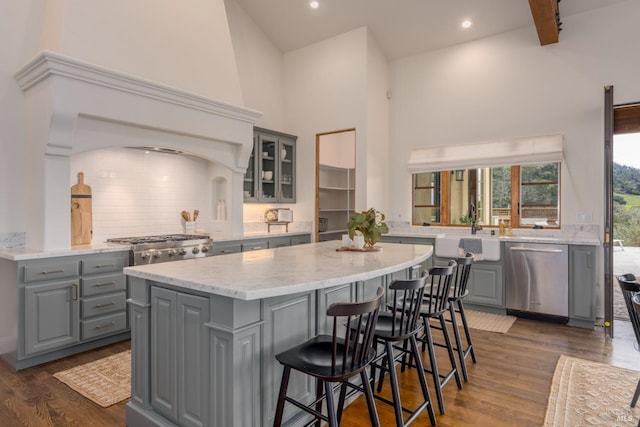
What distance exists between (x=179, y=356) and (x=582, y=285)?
4175 millimetres

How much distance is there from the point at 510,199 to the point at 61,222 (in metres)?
5.22

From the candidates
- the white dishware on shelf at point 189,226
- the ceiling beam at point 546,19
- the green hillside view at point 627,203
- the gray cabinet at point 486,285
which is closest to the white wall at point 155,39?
the white dishware on shelf at point 189,226

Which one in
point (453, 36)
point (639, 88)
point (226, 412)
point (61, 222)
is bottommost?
point (226, 412)

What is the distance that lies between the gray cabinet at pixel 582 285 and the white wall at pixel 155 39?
4.39m

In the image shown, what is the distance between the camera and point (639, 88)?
4.13m

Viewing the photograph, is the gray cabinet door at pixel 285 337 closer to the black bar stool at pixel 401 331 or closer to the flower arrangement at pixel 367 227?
the black bar stool at pixel 401 331

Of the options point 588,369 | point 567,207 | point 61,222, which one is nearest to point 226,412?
point 61,222

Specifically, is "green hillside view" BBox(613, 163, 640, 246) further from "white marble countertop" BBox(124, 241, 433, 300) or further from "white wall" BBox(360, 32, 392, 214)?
"white marble countertop" BBox(124, 241, 433, 300)

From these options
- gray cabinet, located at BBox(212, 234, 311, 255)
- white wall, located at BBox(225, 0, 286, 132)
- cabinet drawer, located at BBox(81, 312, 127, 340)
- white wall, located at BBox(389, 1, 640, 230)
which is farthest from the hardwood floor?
white wall, located at BBox(225, 0, 286, 132)

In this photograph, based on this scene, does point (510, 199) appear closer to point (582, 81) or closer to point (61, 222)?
point (582, 81)

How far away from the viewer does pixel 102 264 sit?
3.42m

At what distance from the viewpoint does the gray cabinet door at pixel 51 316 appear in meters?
2.98

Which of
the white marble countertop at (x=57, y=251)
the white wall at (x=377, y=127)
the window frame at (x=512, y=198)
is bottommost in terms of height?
the white marble countertop at (x=57, y=251)

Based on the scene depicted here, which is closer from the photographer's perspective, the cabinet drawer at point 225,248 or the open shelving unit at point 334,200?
the cabinet drawer at point 225,248
